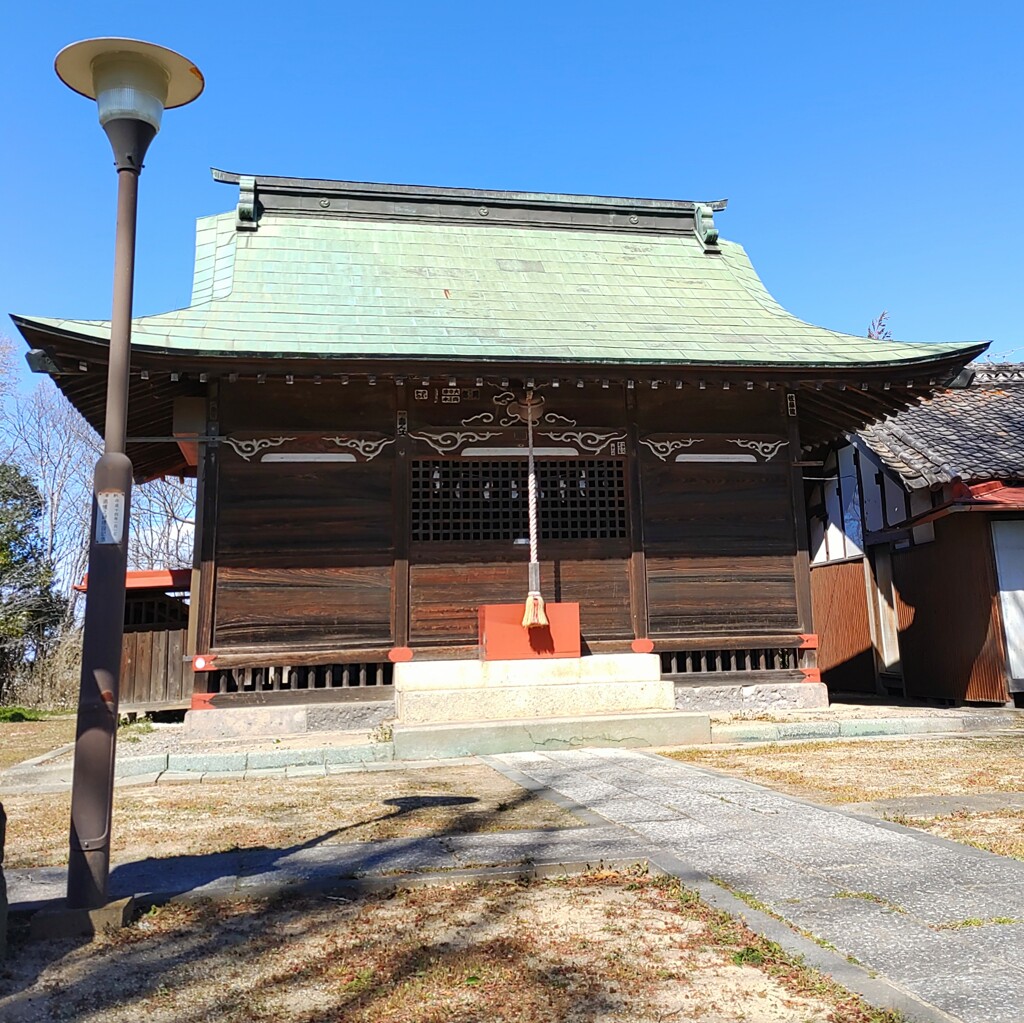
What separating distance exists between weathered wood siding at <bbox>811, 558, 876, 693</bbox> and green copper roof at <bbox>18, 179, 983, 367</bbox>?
5.59 meters

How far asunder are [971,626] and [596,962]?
37.1 ft

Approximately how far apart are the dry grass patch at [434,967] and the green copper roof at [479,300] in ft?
22.6

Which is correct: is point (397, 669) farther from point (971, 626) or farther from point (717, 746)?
point (971, 626)

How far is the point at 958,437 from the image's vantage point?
1302cm

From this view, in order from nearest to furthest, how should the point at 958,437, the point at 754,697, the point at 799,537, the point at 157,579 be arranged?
the point at 754,697, the point at 799,537, the point at 958,437, the point at 157,579

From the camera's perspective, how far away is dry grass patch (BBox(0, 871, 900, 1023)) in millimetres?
2346

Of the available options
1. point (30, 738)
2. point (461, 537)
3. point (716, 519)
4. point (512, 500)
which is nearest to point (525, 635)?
point (461, 537)

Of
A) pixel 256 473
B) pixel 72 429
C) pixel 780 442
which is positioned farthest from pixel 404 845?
pixel 72 429

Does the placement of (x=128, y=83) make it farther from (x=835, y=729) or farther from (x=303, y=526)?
(x=835, y=729)

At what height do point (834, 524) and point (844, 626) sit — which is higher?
point (834, 524)

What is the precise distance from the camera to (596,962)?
8.71 ft

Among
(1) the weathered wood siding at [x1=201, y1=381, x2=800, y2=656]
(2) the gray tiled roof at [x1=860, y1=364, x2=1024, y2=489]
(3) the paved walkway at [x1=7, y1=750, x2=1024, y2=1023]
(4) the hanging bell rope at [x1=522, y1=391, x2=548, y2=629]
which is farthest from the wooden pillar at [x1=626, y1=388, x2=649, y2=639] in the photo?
(3) the paved walkway at [x1=7, y1=750, x2=1024, y2=1023]

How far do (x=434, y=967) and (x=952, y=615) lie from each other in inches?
471

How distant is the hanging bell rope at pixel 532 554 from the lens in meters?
9.42
